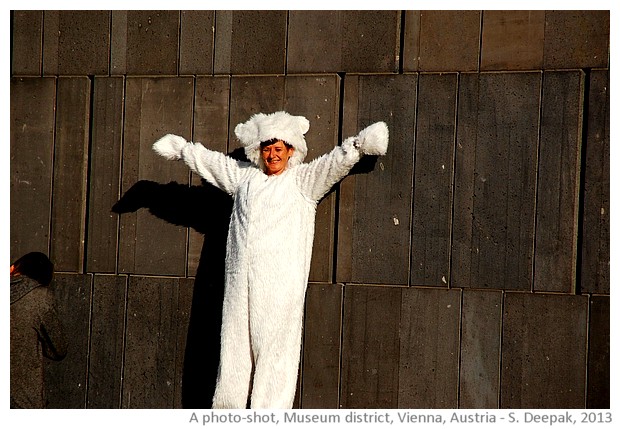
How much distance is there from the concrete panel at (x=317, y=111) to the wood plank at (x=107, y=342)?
120cm

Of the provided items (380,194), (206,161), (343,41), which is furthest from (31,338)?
(343,41)

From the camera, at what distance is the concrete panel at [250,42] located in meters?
5.62

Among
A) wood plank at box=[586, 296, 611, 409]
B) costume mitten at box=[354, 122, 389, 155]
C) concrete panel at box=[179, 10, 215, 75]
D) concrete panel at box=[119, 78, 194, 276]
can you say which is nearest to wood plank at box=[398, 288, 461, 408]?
wood plank at box=[586, 296, 611, 409]

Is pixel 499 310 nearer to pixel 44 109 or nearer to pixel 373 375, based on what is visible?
pixel 373 375

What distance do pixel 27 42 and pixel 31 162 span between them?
2.45ft

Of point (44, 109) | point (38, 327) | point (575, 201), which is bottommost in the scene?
point (38, 327)

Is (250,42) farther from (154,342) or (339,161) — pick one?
(154,342)

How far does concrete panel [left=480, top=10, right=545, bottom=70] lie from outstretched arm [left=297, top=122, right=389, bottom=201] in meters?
0.74

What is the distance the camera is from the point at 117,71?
5871mm

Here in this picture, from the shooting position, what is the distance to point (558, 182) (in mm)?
5188

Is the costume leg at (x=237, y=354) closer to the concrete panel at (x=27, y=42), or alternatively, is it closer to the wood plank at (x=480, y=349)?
the wood plank at (x=480, y=349)

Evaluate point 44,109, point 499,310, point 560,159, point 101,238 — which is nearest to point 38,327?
point 101,238

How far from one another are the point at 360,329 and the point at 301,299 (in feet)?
1.43
